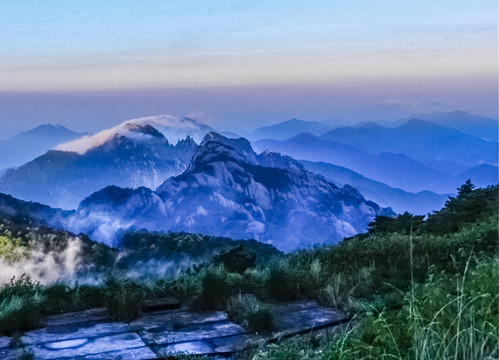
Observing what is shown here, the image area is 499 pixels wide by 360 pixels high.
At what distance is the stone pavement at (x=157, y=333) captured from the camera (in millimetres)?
3959

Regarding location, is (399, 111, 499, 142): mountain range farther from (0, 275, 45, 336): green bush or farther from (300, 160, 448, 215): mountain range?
(0, 275, 45, 336): green bush

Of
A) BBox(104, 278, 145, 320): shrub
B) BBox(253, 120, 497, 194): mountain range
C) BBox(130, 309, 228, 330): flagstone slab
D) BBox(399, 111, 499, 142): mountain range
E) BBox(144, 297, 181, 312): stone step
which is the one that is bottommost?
BBox(130, 309, 228, 330): flagstone slab

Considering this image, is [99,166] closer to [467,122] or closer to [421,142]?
[421,142]

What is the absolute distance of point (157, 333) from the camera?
14.2 ft

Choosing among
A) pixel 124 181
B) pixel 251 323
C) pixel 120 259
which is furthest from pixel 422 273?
pixel 124 181

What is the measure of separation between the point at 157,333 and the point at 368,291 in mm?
1616

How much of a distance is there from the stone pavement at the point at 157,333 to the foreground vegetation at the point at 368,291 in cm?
12

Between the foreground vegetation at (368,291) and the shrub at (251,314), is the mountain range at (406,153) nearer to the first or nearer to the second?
the foreground vegetation at (368,291)

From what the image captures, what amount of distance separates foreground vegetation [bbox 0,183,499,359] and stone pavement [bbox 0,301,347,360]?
0.39 ft

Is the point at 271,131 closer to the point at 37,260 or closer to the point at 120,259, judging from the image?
the point at 120,259

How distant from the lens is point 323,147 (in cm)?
1021

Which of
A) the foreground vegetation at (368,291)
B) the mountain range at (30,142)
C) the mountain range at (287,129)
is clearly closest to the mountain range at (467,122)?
the mountain range at (287,129)

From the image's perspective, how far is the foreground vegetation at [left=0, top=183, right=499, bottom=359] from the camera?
3225 mm

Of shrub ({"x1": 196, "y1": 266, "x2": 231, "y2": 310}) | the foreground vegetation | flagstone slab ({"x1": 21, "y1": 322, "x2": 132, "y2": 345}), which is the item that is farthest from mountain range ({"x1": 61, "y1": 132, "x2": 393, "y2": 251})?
flagstone slab ({"x1": 21, "y1": 322, "x2": 132, "y2": 345})
